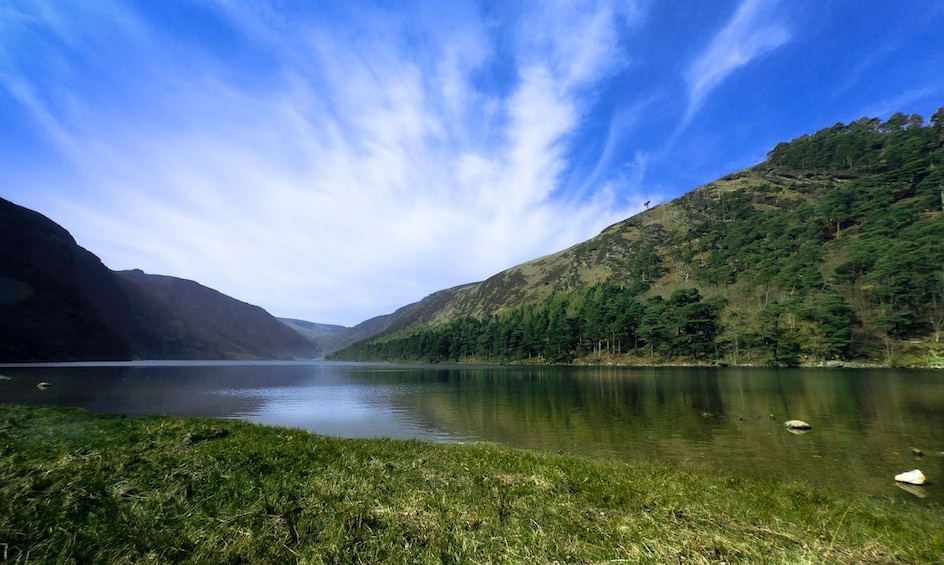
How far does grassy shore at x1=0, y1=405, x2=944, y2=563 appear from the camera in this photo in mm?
7668

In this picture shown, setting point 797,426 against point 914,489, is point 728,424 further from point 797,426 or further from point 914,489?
point 914,489

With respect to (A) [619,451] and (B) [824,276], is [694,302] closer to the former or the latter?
(B) [824,276]

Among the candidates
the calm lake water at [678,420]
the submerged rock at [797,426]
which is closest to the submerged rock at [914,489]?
the calm lake water at [678,420]

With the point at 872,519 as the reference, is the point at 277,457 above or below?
above

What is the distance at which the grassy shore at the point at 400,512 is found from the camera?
7.67 meters

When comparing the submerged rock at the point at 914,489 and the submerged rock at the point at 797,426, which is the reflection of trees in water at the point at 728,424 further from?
the submerged rock at the point at 797,426

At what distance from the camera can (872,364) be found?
110 metres

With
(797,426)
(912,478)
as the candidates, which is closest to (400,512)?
(912,478)

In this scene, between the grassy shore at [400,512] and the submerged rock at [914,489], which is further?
the submerged rock at [914,489]

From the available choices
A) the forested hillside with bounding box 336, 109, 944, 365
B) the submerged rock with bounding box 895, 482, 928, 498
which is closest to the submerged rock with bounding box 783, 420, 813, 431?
the submerged rock with bounding box 895, 482, 928, 498

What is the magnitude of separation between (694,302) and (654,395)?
10880cm

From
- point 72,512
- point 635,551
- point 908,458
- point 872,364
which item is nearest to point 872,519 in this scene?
point 635,551

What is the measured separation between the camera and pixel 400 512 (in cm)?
1007

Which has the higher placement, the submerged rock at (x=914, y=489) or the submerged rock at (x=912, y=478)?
the submerged rock at (x=912, y=478)
